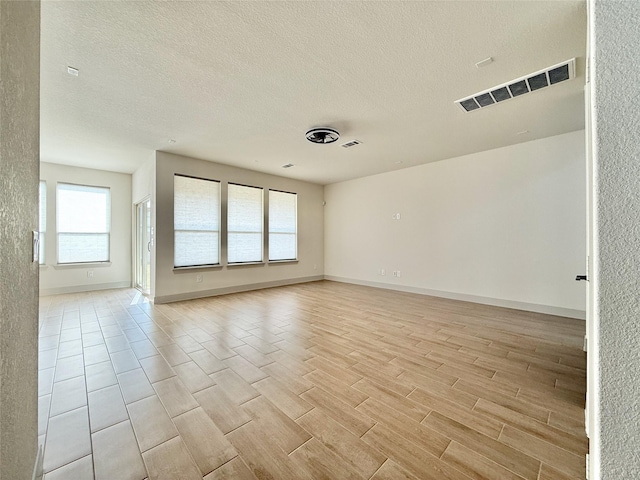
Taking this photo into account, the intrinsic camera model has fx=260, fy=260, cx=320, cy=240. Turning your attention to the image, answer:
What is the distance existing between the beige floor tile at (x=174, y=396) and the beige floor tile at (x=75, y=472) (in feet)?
1.49

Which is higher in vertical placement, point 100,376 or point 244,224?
point 244,224

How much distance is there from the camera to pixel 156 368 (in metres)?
2.42

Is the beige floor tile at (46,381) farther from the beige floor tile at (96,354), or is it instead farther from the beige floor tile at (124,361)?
the beige floor tile at (124,361)

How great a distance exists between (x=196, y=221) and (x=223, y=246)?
76 cm

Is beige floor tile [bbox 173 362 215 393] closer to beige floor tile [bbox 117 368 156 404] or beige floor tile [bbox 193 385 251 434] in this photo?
beige floor tile [bbox 193 385 251 434]

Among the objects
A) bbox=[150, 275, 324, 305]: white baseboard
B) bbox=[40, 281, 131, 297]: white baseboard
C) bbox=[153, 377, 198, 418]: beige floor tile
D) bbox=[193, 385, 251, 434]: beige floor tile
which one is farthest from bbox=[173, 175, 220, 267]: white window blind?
bbox=[193, 385, 251, 434]: beige floor tile

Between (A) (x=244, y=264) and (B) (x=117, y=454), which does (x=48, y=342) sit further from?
(A) (x=244, y=264)

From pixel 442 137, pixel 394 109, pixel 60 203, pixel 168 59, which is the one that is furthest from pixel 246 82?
pixel 60 203

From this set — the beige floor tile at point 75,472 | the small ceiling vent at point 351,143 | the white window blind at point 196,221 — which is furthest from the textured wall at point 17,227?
the white window blind at point 196,221

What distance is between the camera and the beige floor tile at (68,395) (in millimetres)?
1871

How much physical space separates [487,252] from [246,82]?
15.7ft

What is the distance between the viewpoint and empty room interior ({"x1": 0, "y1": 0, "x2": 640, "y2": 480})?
0.88 metres

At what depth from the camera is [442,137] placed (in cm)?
414

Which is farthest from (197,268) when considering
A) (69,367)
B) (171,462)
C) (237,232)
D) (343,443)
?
(343,443)
